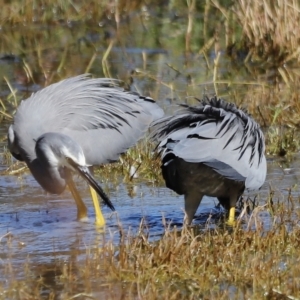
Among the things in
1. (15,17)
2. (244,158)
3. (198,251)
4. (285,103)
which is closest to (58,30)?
(15,17)

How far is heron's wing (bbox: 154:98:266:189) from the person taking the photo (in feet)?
18.5

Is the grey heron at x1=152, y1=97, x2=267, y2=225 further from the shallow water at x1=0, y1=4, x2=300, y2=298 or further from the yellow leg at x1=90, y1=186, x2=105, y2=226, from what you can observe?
the yellow leg at x1=90, y1=186, x2=105, y2=226

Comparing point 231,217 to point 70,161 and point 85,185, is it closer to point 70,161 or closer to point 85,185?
point 70,161

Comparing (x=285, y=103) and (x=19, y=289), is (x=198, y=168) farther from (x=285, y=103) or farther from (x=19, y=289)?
(x=285, y=103)

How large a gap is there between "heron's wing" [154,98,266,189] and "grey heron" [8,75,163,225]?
55 centimetres

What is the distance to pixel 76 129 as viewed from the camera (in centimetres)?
657

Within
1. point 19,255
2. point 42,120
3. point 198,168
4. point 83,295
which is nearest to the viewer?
point 83,295

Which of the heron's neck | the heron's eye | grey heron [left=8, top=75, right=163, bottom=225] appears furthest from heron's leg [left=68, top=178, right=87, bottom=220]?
the heron's eye

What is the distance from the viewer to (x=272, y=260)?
462 centimetres

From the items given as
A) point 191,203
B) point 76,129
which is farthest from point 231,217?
point 76,129

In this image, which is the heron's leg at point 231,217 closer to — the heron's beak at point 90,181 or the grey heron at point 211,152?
the grey heron at point 211,152

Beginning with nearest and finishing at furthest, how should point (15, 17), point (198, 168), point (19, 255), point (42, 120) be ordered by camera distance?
point (19, 255) < point (198, 168) < point (42, 120) < point (15, 17)

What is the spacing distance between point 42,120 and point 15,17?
25.7 feet

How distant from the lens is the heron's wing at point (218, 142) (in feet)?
18.5
